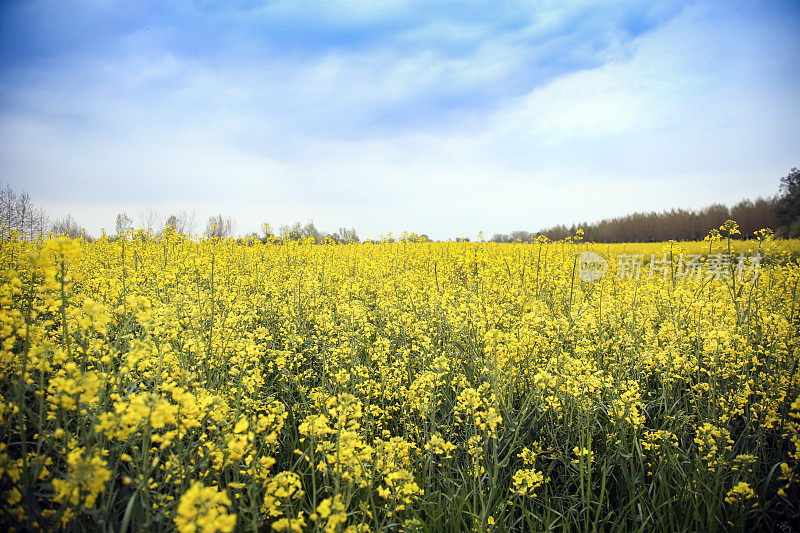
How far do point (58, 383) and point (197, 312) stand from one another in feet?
7.27

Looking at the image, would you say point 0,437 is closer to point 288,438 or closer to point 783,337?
point 288,438

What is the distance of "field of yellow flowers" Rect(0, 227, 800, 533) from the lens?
1613 mm

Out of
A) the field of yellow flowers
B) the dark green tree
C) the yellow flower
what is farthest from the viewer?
the dark green tree

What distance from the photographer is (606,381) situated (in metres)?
2.77

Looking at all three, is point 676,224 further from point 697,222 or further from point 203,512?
point 203,512

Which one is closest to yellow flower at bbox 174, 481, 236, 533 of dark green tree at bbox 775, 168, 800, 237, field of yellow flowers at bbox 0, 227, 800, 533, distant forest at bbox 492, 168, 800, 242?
field of yellow flowers at bbox 0, 227, 800, 533

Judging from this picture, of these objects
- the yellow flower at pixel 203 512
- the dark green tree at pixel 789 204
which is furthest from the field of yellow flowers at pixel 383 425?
the dark green tree at pixel 789 204

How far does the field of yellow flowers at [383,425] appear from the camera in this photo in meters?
1.61

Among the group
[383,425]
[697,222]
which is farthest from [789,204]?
[383,425]

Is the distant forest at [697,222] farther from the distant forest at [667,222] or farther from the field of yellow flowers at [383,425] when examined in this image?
the field of yellow flowers at [383,425]

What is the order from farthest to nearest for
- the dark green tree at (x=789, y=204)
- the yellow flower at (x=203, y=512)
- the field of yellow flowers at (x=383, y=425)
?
the dark green tree at (x=789, y=204)
the field of yellow flowers at (x=383, y=425)
the yellow flower at (x=203, y=512)

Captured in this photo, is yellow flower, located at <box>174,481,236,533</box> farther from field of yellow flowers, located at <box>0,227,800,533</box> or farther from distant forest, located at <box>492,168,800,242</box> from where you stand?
distant forest, located at <box>492,168,800,242</box>

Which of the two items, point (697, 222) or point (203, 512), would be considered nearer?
point (203, 512)

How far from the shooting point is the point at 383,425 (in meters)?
3.21
